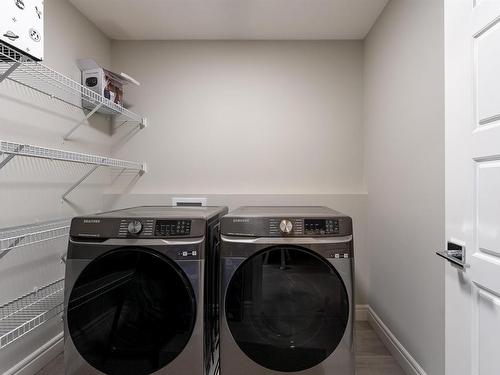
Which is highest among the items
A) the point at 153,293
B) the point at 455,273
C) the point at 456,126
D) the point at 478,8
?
the point at 478,8

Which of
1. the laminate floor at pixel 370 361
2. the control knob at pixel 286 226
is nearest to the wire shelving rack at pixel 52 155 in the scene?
the laminate floor at pixel 370 361

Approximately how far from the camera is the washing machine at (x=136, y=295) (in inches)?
→ 53.8

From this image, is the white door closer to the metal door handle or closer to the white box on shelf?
the metal door handle

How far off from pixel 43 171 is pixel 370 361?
7.64ft

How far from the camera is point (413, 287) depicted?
5.41ft

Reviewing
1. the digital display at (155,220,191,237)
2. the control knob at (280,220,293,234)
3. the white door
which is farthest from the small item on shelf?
the white door

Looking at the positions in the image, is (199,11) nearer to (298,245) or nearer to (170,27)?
(170,27)

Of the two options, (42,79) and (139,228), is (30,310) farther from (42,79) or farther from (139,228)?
(42,79)

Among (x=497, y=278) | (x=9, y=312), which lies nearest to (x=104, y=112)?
(x=9, y=312)

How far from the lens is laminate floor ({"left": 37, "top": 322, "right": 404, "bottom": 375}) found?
1740mm

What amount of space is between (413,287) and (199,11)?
2.24 meters

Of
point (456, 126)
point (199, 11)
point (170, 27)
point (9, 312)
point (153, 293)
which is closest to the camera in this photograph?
point (456, 126)

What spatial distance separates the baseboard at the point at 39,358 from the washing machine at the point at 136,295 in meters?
0.43

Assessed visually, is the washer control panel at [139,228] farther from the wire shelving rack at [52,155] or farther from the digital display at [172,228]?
the wire shelving rack at [52,155]
